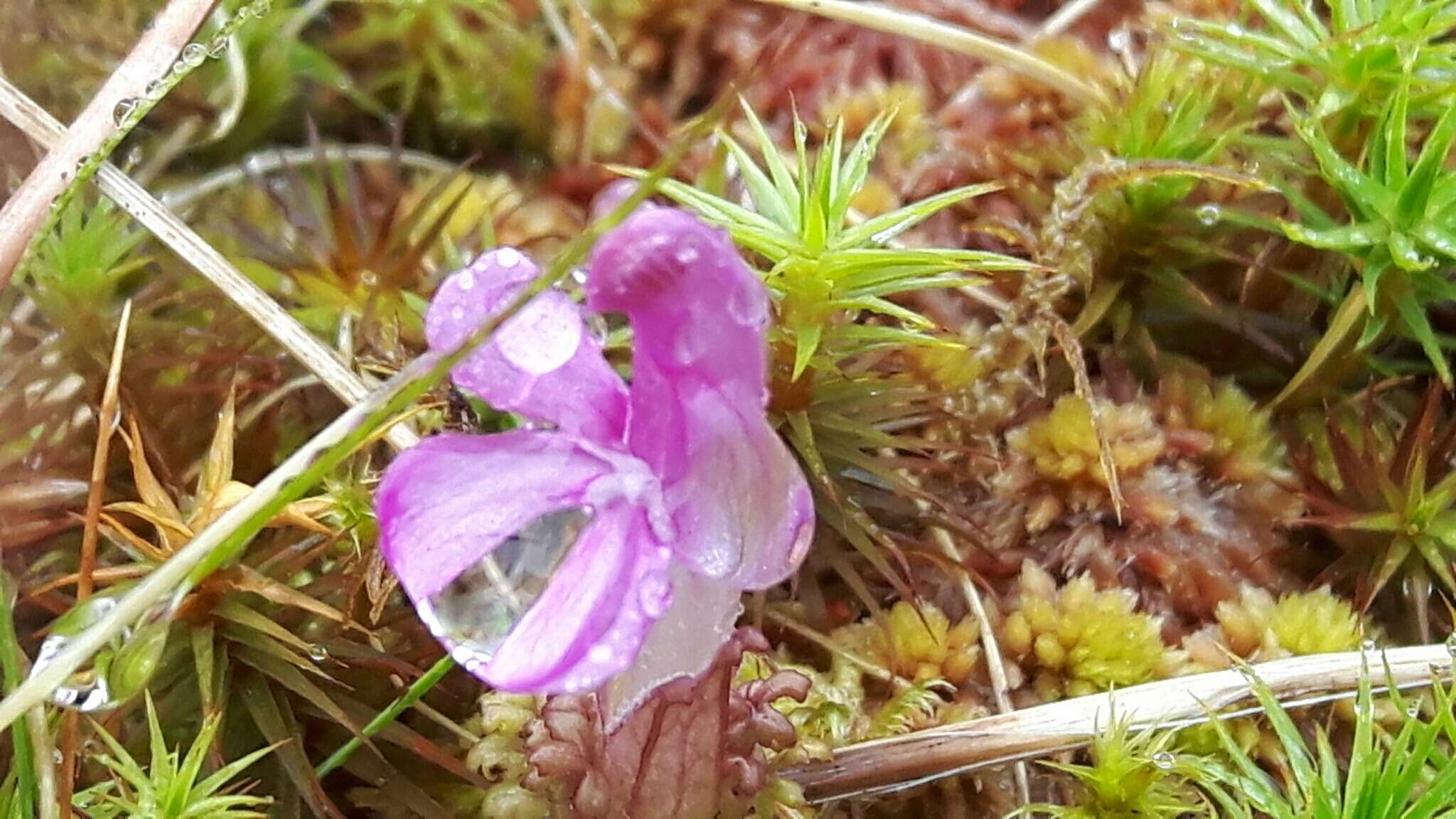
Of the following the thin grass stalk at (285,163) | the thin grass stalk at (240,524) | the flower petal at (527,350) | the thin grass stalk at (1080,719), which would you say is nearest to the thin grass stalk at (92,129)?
the thin grass stalk at (285,163)

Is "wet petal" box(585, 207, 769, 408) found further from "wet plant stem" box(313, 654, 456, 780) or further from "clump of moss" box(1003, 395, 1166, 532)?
"clump of moss" box(1003, 395, 1166, 532)

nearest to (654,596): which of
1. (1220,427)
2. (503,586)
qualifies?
(503,586)

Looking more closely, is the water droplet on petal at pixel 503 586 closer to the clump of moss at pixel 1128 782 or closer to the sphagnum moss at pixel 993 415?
the sphagnum moss at pixel 993 415

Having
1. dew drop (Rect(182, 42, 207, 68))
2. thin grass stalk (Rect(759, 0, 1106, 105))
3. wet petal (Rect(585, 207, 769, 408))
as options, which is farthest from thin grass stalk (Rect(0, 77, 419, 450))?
thin grass stalk (Rect(759, 0, 1106, 105))

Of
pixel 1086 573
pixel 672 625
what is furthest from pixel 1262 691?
pixel 672 625

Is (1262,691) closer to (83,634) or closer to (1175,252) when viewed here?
(1175,252)

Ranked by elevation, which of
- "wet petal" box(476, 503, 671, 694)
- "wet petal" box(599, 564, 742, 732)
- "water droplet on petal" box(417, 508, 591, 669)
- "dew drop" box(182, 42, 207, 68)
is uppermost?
"dew drop" box(182, 42, 207, 68)
